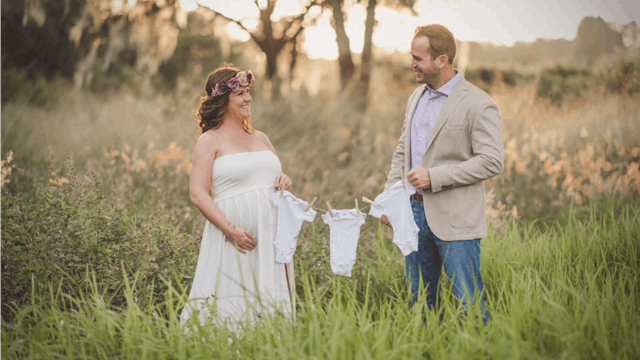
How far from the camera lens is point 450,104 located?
3.58 meters

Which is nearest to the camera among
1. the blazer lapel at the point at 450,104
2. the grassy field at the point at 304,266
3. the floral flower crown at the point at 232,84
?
the grassy field at the point at 304,266

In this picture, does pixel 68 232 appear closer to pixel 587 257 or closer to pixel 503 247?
pixel 503 247

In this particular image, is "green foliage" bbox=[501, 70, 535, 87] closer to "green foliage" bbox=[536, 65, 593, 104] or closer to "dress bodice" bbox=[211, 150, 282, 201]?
"green foliage" bbox=[536, 65, 593, 104]

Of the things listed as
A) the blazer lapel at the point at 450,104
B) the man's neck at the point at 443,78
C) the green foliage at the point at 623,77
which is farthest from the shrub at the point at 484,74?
the blazer lapel at the point at 450,104

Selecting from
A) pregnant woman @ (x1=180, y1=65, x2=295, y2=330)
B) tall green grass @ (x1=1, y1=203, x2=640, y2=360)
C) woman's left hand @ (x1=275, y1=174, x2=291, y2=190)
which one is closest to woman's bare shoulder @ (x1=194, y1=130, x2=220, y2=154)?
pregnant woman @ (x1=180, y1=65, x2=295, y2=330)

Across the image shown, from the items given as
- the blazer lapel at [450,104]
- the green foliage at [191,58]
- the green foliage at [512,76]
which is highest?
the green foliage at [191,58]

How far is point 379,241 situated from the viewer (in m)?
5.30

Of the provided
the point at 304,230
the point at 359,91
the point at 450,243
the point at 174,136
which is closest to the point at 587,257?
the point at 450,243

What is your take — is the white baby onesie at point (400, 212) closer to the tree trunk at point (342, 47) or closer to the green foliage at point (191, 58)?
the tree trunk at point (342, 47)

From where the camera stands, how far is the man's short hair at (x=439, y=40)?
3.61 m

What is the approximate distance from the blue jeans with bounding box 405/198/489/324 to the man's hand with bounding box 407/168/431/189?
26cm

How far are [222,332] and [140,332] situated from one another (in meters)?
0.49

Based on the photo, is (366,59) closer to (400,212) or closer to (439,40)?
(439,40)

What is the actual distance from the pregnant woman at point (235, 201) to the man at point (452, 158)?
97cm
